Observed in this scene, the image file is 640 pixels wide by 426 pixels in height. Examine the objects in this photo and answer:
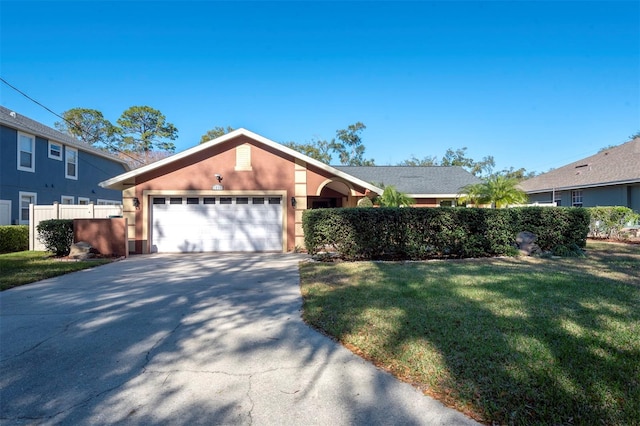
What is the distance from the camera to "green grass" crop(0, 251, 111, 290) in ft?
23.3

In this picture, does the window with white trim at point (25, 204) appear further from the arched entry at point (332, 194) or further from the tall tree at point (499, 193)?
the tall tree at point (499, 193)

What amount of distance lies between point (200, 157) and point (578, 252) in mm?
12538

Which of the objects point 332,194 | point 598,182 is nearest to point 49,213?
point 332,194

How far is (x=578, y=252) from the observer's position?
388 inches

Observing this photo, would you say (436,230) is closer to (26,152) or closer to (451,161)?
(26,152)

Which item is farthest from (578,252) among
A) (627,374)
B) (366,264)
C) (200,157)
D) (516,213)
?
(200,157)

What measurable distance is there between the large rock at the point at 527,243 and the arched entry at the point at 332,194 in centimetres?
561

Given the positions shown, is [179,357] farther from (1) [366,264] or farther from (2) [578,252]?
(2) [578,252]

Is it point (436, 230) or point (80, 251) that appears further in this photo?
point (80, 251)

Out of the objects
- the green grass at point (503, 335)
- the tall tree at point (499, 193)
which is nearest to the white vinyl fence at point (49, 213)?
the green grass at point (503, 335)

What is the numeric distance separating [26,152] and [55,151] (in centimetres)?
184

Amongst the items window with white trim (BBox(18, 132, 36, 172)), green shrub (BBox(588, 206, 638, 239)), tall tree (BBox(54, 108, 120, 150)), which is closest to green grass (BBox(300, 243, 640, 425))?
green shrub (BBox(588, 206, 638, 239))

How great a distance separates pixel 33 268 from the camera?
855cm

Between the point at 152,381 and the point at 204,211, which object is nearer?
the point at 152,381
